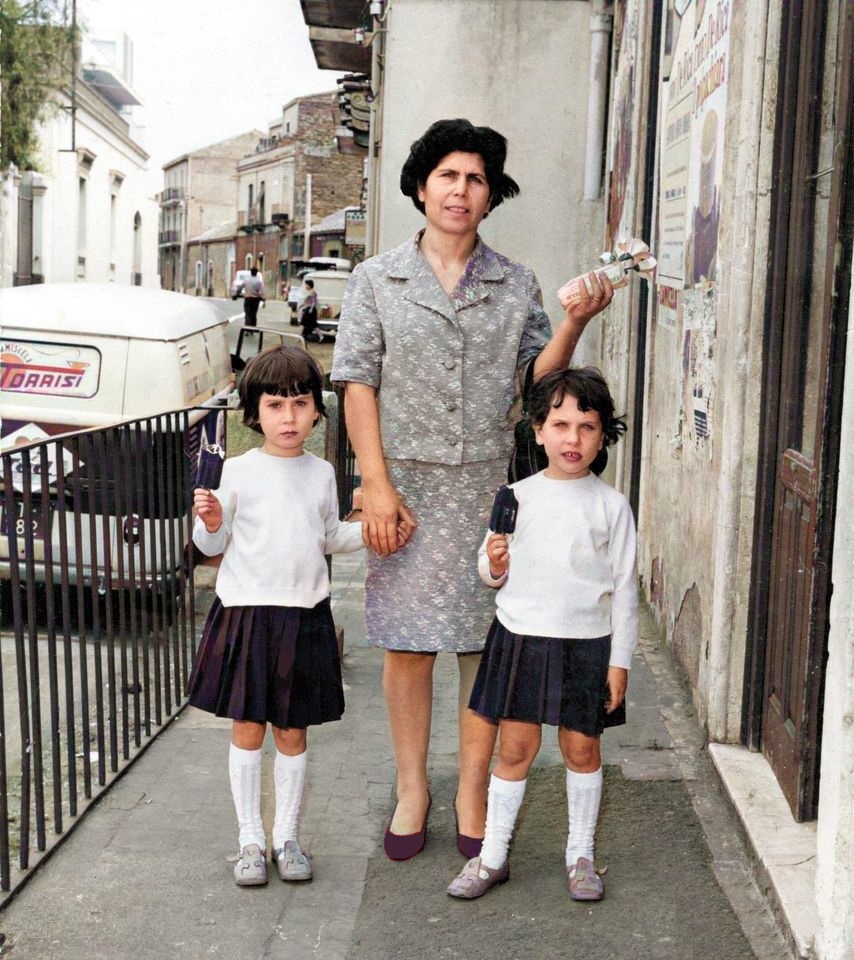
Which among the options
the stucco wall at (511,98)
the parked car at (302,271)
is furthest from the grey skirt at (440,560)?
the parked car at (302,271)

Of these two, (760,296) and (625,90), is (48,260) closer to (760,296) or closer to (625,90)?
(625,90)

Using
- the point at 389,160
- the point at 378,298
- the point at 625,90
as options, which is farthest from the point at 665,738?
the point at 389,160

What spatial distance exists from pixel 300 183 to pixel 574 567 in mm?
71528

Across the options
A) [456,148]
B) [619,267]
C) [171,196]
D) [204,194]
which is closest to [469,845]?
[619,267]

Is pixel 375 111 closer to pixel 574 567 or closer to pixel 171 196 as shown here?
pixel 574 567

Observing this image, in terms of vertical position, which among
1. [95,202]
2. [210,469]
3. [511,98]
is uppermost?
[95,202]

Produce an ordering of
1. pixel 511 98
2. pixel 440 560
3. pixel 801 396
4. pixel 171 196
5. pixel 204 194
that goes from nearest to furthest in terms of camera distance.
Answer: pixel 440 560 < pixel 801 396 < pixel 511 98 < pixel 204 194 < pixel 171 196

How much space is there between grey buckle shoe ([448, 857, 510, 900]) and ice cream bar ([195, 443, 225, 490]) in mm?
1169

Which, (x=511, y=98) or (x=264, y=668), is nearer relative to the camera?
(x=264, y=668)

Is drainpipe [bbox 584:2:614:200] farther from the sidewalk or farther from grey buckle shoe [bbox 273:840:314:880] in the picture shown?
grey buckle shoe [bbox 273:840:314:880]

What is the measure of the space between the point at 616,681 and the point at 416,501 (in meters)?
0.76

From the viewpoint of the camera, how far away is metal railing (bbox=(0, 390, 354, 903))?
11.2 ft

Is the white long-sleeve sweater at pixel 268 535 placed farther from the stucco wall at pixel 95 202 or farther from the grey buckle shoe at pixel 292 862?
the stucco wall at pixel 95 202

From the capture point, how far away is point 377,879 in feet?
11.4
